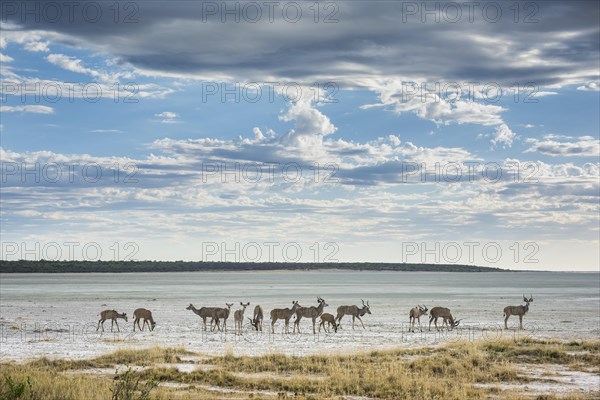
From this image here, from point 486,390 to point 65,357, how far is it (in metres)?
14.0

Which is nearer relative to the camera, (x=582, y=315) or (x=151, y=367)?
(x=151, y=367)

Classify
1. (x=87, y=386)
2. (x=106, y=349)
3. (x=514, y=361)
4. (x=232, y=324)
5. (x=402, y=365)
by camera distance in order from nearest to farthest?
1. (x=87, y=386)
2. (x=402, y=365)
3. (x=514, y=361)
4. (x=106, y=349)
5. (x=232, y=324)

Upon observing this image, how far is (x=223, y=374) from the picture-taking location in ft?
75.8

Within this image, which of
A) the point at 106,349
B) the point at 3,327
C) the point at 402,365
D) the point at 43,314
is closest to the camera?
the point at 402,365

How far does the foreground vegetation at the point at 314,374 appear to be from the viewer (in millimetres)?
20141

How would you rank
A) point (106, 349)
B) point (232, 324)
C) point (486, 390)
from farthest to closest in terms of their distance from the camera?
point (232, 324) < point (106, 349) < point (486, 390)

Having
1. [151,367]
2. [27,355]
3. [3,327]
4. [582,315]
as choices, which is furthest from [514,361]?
[582,315]

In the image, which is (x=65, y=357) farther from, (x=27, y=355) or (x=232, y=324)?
(x=232, y=324)

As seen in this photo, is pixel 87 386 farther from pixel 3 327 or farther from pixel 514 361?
pixel 3 327

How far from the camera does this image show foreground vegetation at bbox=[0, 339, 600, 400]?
2014 centimetres

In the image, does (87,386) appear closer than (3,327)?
Yes

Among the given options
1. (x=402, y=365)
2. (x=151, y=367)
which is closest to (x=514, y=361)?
(x=402, y=365)

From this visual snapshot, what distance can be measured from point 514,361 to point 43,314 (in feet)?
109

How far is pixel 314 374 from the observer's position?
2375 centimetres
